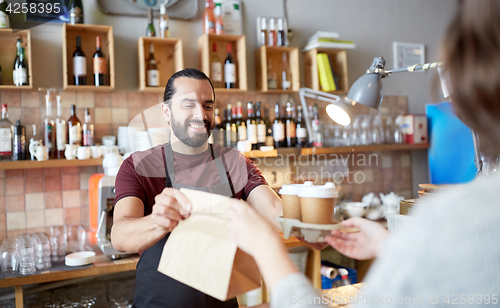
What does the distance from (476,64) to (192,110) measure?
105 cm

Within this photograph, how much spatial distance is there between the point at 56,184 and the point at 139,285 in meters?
1.46

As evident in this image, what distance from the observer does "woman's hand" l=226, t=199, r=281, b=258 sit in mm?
700

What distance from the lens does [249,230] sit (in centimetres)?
72

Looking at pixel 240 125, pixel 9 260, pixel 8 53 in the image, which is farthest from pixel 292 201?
pixel 8 53

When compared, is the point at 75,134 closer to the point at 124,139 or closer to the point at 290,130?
the point at 124,139

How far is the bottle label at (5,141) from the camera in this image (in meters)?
2.24

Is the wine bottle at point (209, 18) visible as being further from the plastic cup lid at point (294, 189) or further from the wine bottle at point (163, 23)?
the plastic cup lid at point (294, 189)

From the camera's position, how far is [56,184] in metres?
2.52

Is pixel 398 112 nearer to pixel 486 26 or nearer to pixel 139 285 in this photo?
pixel 139 285

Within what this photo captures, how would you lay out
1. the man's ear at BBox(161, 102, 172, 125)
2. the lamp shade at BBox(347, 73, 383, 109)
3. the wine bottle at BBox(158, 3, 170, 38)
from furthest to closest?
the wine bottle at BBox(158, 3, 170, 38) < the man's ear at BBox(161, 102, 172, 125) < the lamp shade at BBox(347, 73, 383, 109)

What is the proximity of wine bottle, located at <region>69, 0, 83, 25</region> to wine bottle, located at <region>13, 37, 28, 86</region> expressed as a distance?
0.32 meters

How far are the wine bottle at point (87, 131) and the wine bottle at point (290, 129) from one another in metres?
1.35

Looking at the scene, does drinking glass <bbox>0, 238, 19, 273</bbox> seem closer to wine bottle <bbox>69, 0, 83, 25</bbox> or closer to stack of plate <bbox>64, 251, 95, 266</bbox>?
stack of plate <bbox>64, 251, 95, 266</bbox>

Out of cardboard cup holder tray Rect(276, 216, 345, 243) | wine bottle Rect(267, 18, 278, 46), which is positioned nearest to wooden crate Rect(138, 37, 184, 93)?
wine bottle Rect(267, 18, 278, 46)
